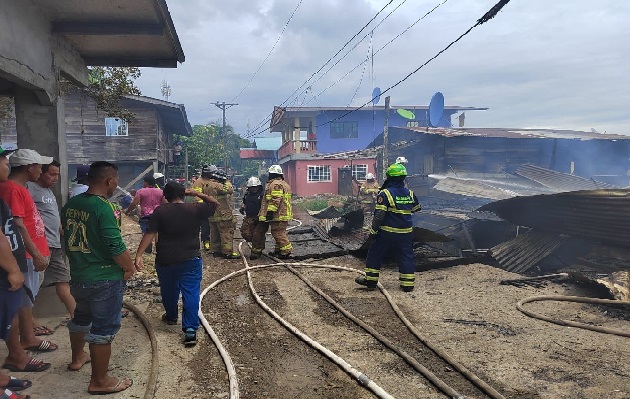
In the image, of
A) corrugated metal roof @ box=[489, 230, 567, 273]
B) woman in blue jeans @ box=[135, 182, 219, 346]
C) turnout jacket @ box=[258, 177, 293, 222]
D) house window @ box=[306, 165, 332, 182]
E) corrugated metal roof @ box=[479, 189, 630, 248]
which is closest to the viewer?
woman in blue jeans @ box=[135, 182, 219, 346]

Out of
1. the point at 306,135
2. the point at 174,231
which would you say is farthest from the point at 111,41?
the point at 306,135

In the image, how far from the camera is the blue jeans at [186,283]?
455 centimetres

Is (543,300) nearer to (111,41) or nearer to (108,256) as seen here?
(108,256)

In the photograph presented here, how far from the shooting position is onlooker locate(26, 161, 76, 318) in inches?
170

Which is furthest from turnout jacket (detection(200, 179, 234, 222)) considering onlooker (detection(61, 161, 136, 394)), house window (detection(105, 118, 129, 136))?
house window (detection(105, 118, 129, 136))

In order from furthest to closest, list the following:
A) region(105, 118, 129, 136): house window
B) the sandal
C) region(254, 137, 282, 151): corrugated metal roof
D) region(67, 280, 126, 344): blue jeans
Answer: region(254, 137, 282, 151): corrugated metal roof → region(105, 118, 129, 136): house window → the sandal → region(67, 280, 126, 344): blue jeans

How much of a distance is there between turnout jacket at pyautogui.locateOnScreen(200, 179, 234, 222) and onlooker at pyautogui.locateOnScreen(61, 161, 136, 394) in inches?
233

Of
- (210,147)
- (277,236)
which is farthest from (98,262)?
(210,147)

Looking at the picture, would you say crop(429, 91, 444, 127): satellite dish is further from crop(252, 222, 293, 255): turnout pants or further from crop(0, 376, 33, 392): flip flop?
crop(0, 376, 33, 392): flip flop

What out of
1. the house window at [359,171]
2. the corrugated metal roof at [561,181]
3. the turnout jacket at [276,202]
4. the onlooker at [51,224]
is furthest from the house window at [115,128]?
the onlooker at [51,224]

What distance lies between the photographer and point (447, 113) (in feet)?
139

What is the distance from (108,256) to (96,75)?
7.88 m

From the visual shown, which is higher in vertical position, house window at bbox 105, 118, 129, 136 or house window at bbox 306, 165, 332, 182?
house window at bbox 105, 118, 129, 136

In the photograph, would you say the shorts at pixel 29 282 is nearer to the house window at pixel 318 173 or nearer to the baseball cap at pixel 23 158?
the baseball cap at pixel 23 158
